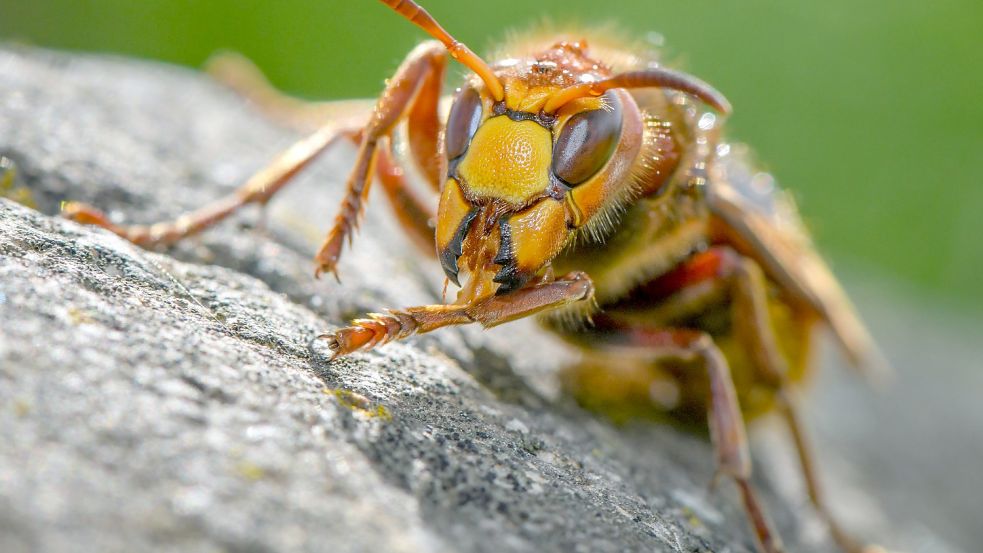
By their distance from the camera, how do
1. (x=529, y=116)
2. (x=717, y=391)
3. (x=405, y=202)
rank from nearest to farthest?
(x=529, y=116)
(x=717, y=391)
(x=405, y=202)

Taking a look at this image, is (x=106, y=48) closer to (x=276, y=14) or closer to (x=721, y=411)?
(x=276, y=14)

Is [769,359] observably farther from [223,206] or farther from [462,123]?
[223,206]

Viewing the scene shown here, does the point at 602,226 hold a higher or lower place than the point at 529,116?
lower

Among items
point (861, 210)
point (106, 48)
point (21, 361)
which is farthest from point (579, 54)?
point (861, 210)

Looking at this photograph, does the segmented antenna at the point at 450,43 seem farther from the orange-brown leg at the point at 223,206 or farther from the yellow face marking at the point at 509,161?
the orange-brown leg at the point at 223,206

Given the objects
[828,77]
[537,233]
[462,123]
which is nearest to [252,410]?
[537,233]

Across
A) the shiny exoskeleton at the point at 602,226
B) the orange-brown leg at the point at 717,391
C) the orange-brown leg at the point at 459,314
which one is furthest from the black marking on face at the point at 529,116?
the orange-brown leg at the point at 717,391
